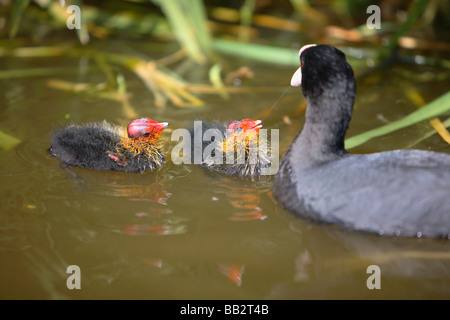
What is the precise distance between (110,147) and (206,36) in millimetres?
2100

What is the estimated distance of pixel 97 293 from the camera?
2.69 meters

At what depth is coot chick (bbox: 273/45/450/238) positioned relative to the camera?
9.74 ft

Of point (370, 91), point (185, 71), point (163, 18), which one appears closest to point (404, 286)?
point (370, 91)

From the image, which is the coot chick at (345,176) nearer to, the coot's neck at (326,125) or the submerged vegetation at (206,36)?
the coot's neck at (326,125)

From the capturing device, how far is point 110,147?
3.87m

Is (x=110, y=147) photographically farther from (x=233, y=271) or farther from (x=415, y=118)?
(x=415, y=118)

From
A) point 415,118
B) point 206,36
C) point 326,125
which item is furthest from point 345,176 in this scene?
point 206,36

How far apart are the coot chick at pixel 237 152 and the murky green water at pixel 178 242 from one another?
0.08 meters

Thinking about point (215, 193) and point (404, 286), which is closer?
point (404, 286)

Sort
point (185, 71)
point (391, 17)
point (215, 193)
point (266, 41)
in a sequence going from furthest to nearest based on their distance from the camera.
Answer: point (391, 17), point (266, 41), point (185, 71), point (215, 193)

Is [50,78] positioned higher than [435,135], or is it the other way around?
[50,78]

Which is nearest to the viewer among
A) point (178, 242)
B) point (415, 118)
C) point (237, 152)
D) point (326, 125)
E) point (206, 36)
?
point (178, 242)
